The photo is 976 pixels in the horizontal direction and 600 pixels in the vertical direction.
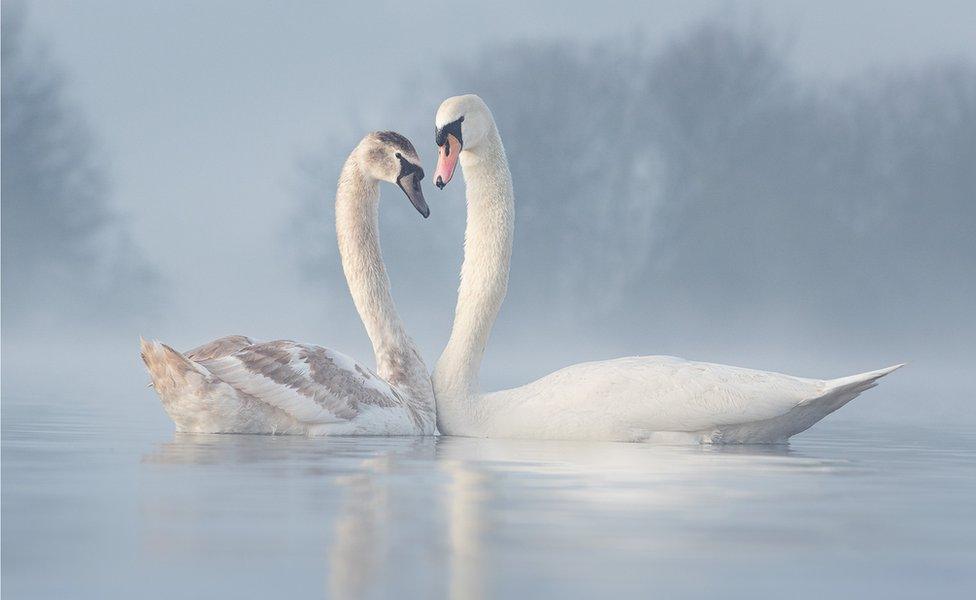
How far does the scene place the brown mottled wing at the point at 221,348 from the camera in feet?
38.5

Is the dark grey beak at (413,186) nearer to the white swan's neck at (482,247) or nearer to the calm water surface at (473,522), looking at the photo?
the white swan's neck at (482,247)

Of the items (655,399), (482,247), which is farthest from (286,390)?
(655,399)

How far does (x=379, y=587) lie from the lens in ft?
16.2

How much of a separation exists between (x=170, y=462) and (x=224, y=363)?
2.24 meters

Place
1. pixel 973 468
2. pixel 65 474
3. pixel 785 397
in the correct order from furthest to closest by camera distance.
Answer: pixel 785 397 < pixel 973 468 < pixel 65 474

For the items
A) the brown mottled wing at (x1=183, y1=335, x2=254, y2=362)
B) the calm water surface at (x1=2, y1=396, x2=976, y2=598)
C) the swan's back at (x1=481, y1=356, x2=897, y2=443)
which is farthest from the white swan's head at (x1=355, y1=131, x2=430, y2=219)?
the calm water surface at (x1=2, y1=396, x2=976, y2=598)

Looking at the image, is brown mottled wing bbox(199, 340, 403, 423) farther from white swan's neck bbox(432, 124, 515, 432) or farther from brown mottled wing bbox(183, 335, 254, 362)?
white swan's neck bbox(432, 124, 515, 432)

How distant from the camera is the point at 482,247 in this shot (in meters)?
13.3

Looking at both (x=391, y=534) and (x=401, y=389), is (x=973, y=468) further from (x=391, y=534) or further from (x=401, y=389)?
(x=391, y=534)

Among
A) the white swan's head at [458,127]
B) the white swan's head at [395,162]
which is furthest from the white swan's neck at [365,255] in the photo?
the white swan's head at [458,127]

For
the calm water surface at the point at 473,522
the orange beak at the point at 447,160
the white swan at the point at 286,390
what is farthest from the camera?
the orange beak at the point at 447,160

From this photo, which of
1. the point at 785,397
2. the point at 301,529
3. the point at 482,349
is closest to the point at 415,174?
the point at 482,349

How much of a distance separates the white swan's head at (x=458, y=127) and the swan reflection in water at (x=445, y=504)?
2568 millimetres

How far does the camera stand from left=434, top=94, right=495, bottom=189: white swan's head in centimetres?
1270
